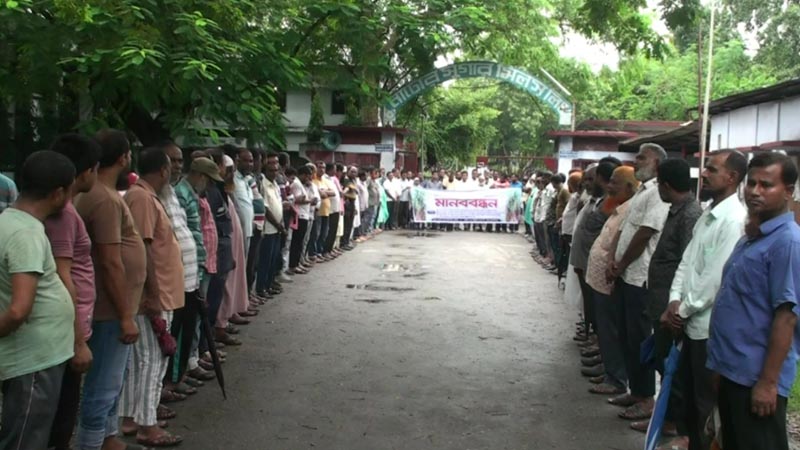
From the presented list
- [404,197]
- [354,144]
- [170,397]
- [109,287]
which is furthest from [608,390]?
[354,144]

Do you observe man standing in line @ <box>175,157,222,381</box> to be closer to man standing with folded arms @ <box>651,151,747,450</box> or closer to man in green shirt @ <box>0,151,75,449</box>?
man in green shirt @ <box>0,151,75,449</box>

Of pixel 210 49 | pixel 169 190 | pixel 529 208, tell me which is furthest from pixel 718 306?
pixel 529 208

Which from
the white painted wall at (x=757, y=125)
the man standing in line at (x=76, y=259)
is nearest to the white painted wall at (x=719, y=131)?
the white painted wall at (x=757, y=125)

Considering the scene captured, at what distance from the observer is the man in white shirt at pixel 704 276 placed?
4156 mm

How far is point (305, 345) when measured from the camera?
25.0 ft

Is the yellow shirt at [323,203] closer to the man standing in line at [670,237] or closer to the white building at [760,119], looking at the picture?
the white building at [760,119]

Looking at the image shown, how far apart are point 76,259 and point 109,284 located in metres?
0.32

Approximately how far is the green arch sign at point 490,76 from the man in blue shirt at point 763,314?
2011 cm

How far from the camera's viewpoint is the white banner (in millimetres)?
22297

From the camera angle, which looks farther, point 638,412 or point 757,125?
point 757,125

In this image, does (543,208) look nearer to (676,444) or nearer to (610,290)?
(610,290)

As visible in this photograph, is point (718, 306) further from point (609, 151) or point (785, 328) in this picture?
point (609, 151)

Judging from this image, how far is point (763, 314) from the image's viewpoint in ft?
11.1

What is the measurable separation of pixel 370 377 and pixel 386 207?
15619 mm
